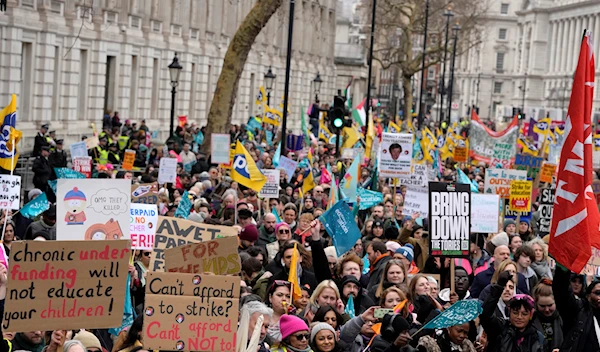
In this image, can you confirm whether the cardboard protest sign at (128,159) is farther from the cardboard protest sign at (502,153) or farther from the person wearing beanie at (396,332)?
the person wearing beanie at (396,332)

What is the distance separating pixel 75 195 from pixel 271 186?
313 inches

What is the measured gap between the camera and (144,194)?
14.0 metres

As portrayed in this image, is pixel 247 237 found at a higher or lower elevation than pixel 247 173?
lower

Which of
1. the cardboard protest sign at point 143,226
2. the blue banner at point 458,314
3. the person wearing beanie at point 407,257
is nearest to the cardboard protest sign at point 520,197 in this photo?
the person wearing beanie at point 407,257

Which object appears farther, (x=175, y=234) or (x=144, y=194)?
(x=144, y=194)

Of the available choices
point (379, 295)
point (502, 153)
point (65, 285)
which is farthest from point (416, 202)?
point (502, 153)

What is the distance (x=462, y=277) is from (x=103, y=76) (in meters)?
25.5

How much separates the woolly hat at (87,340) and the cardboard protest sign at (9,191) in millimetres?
5046

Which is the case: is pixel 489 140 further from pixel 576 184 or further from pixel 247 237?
pixel 576 184

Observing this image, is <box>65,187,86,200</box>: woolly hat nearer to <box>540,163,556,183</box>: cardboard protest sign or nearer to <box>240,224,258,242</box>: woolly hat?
<box>240,224,258,242</box>: woolly hat

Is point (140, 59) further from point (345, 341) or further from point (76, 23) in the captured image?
point (345, 341)

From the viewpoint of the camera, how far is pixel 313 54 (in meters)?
70.4

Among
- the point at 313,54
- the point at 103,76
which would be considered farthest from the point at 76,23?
the point at 313,54

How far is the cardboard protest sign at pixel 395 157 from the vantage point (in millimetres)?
21484
